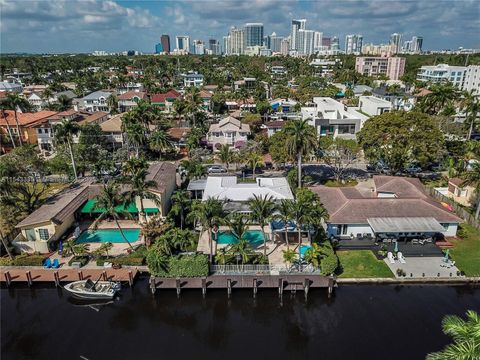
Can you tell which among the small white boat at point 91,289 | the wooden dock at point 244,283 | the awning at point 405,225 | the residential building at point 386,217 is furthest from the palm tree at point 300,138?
the small white boat at point 91,289

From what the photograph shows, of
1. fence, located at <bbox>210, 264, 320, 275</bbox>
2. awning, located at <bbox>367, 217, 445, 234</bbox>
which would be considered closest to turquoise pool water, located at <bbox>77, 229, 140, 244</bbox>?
fence, located at <bbox>210, 264, 320, 275</bbox>

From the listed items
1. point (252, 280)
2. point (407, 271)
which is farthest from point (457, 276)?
point (252, 280)

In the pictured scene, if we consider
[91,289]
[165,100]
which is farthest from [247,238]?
[165,100]

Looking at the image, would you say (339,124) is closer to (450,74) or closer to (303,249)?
(303,249)

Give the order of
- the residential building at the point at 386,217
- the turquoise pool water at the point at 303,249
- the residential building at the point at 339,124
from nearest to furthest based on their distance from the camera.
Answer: the turquoise pool water at the point at 303,249 → the residential building at the point at 386,217 → the residential building at the point at 339,124

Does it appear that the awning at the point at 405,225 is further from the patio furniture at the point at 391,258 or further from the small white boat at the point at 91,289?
the small white boat at the point at 91,289

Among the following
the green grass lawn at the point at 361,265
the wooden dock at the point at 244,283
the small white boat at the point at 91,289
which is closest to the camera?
the small white boat at the point at 91,289

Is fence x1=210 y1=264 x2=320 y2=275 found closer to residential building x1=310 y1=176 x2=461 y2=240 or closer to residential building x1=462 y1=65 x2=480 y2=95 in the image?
residential building x1=310 y1=176 x2=461 y2=240
